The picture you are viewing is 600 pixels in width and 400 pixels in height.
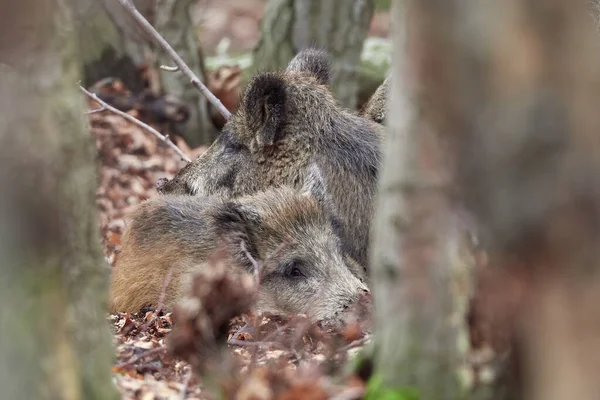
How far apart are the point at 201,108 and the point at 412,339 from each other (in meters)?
9.01

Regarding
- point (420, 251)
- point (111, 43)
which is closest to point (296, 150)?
point (420, 251)

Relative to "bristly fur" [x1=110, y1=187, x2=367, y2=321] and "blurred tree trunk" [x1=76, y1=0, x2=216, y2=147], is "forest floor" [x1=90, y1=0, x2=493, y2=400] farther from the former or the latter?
"blurred tree trunk" [x1=76, y1=0, x2=216, y2=147]

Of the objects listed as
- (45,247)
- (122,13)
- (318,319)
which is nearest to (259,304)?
(318,319)

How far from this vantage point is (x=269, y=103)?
24.4 ft

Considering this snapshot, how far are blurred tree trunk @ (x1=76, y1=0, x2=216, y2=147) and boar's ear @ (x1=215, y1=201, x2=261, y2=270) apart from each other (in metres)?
5.29

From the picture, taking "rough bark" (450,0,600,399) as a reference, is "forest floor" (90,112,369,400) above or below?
below

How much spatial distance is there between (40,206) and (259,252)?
3.63 m

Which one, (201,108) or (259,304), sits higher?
(201,108)

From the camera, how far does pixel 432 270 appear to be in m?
3.13

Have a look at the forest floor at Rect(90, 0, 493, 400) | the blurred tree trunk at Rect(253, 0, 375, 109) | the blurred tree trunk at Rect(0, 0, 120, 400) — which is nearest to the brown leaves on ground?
the blurred tree trunk at Rect(253, 0, 375, 109)

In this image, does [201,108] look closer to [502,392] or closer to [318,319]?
[318,319]

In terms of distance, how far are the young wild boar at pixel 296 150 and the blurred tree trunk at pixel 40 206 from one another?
12.9 ft

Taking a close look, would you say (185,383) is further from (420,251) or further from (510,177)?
(510,177)

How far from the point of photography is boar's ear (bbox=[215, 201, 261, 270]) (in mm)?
6473
